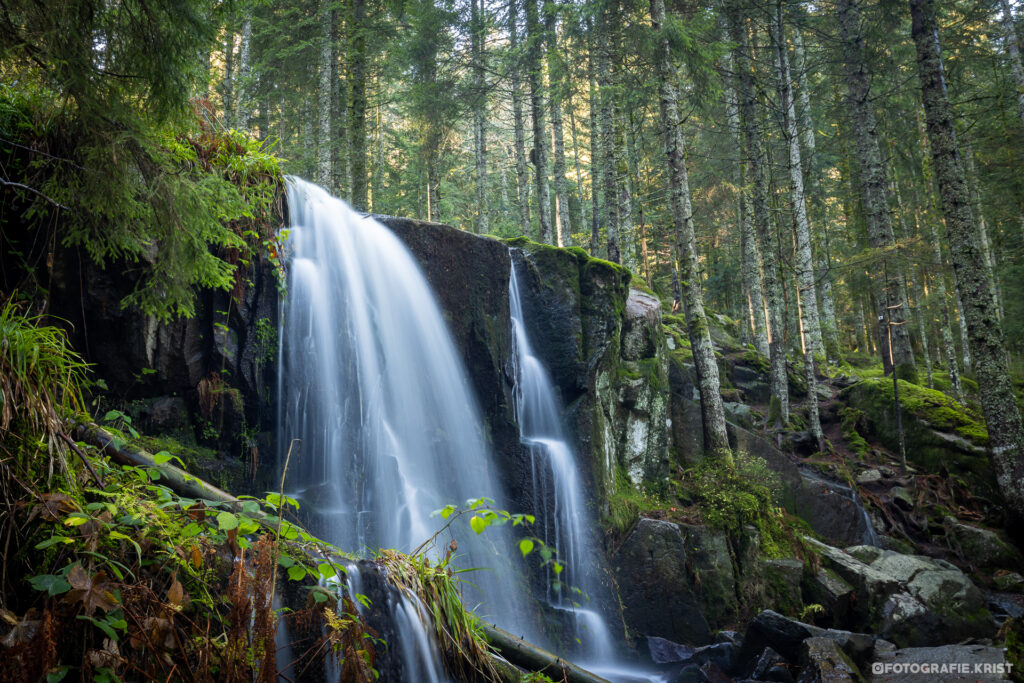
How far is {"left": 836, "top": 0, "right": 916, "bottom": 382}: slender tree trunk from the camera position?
13484 millimetres

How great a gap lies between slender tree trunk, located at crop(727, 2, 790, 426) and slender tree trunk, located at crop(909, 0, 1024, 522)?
4.09 meters

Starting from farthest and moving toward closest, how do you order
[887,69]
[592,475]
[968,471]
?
1. [887,69]
2. [968,471]
3. [592,475]

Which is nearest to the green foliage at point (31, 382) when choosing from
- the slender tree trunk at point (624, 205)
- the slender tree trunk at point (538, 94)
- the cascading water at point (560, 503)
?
the cascading water at point (560, 503)

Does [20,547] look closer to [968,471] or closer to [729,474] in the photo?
[729,474]

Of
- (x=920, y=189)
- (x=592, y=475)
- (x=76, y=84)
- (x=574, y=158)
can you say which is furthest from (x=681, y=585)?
(x=574, y=158)

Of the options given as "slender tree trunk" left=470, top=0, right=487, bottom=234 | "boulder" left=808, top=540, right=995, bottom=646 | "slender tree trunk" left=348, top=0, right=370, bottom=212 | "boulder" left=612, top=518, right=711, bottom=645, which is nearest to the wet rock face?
"boulder" left=612, top=518, right=711, bottom=645

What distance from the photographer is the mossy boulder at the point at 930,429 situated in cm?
1087

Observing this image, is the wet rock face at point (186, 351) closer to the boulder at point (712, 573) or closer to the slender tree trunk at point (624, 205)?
the boulder at point (712, 573)

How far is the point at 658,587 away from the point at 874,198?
11.7m

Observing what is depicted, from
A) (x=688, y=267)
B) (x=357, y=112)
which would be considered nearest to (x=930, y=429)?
(x=688, y=267)

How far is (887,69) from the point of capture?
16.1 metres

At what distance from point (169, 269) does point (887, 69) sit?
65.1 feet

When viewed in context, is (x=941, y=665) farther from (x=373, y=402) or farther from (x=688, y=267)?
(x=688, y=267)

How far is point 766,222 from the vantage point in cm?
1538
